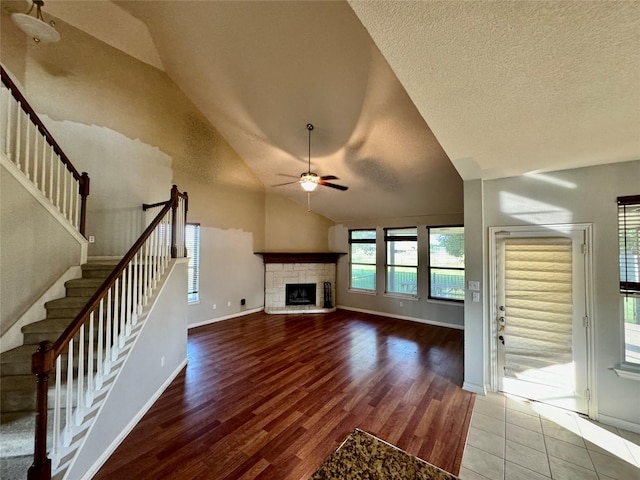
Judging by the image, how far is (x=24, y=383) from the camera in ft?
6.64

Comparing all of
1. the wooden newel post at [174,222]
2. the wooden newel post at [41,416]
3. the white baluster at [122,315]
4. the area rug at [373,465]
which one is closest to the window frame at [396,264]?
the wooden newel post at [174,222]

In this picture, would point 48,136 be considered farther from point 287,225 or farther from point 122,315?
point 287,225

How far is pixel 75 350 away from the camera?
2342mm

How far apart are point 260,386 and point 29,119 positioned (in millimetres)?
4008

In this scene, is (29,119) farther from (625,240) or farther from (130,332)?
(625,240)

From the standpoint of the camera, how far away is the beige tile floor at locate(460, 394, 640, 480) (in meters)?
2.01

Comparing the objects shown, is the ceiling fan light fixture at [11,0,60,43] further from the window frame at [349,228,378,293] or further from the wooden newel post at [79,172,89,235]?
the window frame at [349,228,378,293]

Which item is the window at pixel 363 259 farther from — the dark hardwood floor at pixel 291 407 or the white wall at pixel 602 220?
the white wall at pixel 602 220

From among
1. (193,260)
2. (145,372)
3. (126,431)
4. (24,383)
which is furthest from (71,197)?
(126,431)

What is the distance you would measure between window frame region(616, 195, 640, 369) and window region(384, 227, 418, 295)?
3.71 metres

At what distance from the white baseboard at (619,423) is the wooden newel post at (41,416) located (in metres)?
4.68

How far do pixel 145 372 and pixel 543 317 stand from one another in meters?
4.46

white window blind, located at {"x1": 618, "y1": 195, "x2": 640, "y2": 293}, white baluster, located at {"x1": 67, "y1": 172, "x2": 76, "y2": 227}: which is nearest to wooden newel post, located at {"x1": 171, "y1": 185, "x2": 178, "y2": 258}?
white baluster, located at {"x1": 67, "y1": 172, "x2": 76, "y2": 227}

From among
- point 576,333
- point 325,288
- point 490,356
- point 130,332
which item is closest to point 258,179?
point 325,288
